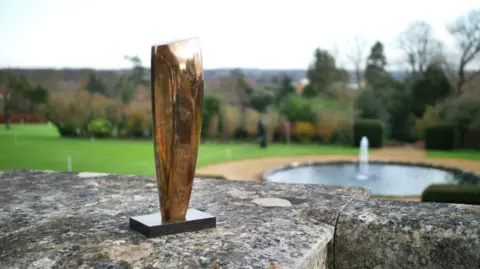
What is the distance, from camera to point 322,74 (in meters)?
20.7

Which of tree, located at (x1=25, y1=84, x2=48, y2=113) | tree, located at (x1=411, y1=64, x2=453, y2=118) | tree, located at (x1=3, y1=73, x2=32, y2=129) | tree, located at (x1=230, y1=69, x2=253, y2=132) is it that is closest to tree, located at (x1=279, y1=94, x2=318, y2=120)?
tree, located at (x1=230, y1=69, x2=253, y2=132)

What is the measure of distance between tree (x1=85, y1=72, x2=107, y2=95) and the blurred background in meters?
0.05

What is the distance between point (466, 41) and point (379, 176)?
27.0 ft

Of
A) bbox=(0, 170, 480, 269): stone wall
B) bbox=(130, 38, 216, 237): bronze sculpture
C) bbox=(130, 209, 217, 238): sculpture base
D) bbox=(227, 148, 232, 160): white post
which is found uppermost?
bbox=(130, 38, 216, 237): bronze sculpture

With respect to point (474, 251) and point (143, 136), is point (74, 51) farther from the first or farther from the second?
point (474, 251)

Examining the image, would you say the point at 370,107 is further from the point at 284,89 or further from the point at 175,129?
the point at 175,129

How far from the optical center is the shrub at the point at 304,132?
16.5m

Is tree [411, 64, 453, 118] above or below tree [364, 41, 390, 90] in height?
below

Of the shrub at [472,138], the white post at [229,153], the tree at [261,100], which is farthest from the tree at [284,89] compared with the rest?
the shrub at [472,138]

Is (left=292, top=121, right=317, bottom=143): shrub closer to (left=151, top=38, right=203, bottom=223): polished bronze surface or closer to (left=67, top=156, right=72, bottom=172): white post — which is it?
(left=67, top=156, right=72, bottom=172): white post

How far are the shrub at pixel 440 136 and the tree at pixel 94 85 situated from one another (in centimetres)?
940

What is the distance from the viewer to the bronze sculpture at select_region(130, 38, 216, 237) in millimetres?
1542

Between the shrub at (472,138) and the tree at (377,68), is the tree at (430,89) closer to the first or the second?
the tree at (377,68)

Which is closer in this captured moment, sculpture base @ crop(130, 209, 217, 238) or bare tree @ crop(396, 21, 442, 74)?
sculpture base @ crop(130, 209, 217, 238)
